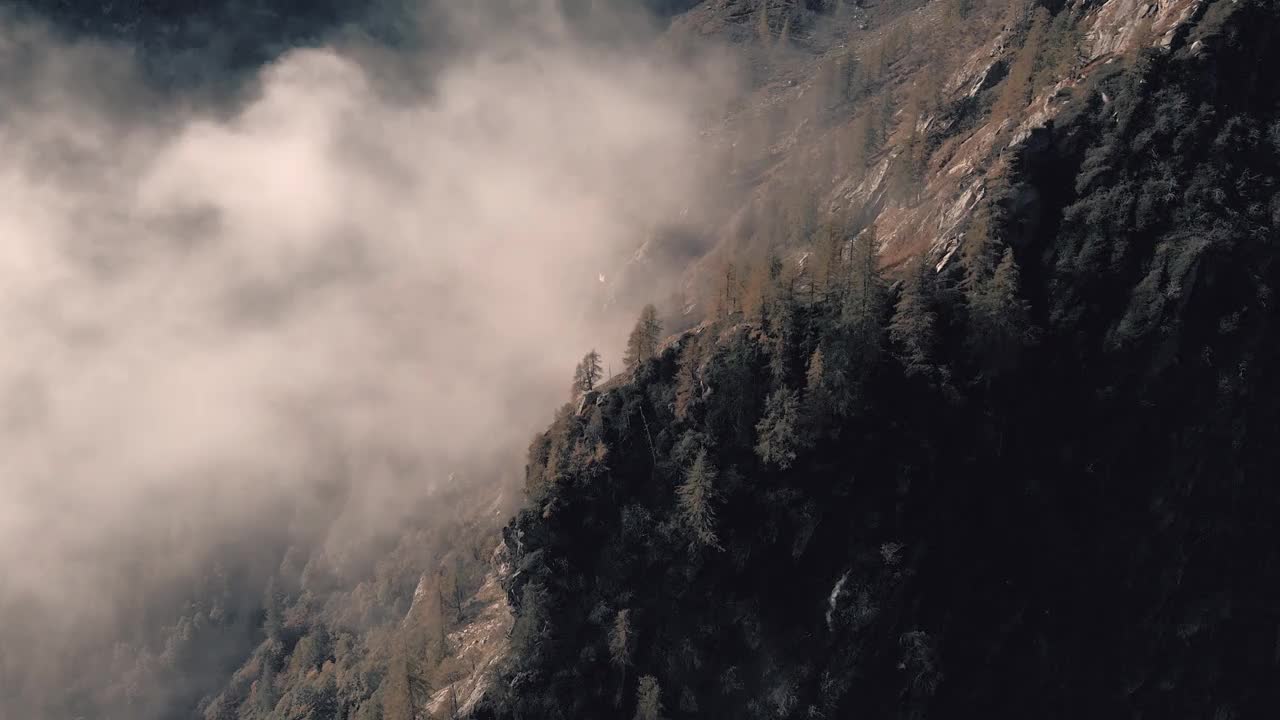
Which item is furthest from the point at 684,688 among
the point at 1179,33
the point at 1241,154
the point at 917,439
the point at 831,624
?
the point at 1179,33

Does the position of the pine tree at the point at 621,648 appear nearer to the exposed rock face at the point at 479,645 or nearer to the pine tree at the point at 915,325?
the exposed rock face at the point at 479,645

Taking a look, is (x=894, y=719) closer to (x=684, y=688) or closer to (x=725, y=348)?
(x=684, y=688)

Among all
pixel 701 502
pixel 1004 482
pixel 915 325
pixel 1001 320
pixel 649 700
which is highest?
pixel 915 325

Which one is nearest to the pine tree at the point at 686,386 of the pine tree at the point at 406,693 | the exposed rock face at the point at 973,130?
the exposed rock face at the point at 973,130

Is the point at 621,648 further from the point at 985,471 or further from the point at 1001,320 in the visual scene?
the point at 1001,320

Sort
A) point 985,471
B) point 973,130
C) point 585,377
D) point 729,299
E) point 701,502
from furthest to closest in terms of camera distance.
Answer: point 973,130, point 585,377, point 729,299, point 985,471, point 701,502

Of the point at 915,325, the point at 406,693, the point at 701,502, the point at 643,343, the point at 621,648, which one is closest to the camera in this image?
the point at 621,648

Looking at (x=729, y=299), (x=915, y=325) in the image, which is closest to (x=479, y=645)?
(x=729, y=299)
